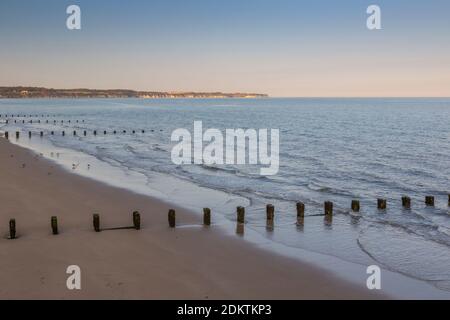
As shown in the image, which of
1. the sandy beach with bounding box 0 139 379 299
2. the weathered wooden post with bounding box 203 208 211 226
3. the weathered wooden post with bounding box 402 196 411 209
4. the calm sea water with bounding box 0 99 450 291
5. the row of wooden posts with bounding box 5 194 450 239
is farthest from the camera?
the weathered wooden post with bounding box 402 196 411 209

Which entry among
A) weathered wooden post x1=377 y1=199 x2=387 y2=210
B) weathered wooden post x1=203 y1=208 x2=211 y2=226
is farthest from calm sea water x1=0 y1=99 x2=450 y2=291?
weathered wooden post x1=203 y1=208 x2=211 y2=226

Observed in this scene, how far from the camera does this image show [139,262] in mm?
15672

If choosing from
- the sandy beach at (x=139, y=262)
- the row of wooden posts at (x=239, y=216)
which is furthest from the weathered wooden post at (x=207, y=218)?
the sandy beach at (x=139, y=262)

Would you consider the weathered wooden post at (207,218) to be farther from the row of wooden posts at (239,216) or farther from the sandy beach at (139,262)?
the sandy beach at (139,262)

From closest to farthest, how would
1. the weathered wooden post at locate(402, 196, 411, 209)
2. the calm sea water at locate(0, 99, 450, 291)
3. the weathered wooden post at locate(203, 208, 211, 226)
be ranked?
1. the calm sea water at locate(0, 99, 450, 291)
2. the weathered wooden post at locate(203, 208, 211, 226)
3. the weathered wooden post at locate(402, 196, 411, 209)

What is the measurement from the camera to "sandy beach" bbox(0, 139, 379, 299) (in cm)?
1348

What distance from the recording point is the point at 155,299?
12.9m

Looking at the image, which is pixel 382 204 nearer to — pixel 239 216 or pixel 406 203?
pixel 406 203

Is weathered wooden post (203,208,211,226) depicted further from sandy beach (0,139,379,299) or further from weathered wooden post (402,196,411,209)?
weathered wooden post (402,196,411,209)

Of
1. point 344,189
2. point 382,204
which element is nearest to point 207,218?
point 382,204

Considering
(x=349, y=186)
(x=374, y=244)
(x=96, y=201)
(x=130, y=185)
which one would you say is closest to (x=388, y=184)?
(x=349, y=186)

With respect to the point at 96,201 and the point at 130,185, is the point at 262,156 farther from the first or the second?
the point at 96,201

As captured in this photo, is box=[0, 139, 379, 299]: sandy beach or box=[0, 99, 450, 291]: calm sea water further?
box=[0, 99, 450, 291]: calm sea water
